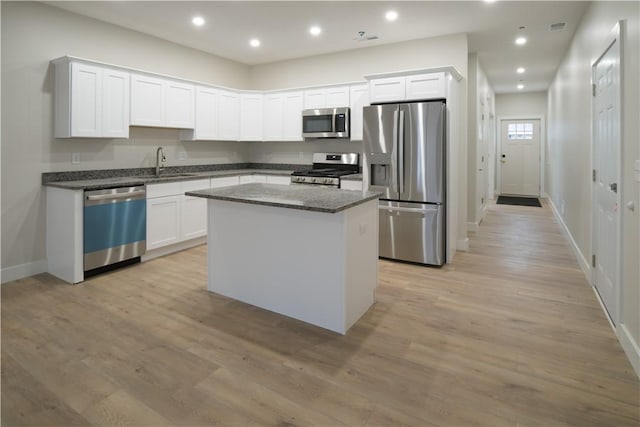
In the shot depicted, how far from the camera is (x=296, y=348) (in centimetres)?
251

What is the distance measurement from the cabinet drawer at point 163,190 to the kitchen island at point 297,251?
4.71ft

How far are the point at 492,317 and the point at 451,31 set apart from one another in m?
3.56

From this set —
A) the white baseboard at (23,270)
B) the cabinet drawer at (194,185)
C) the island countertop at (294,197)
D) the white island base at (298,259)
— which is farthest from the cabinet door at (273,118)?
the white baseboard at (23,270)

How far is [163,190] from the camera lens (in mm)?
4586

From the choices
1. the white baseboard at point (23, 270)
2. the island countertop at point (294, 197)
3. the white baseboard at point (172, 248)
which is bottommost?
the white baseboard at point (23, 270)

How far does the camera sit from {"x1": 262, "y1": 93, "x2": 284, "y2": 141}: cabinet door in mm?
6086

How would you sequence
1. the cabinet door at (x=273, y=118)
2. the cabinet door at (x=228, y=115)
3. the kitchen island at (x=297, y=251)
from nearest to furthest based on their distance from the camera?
the kitchen island at (x=297, y=251) → the cabinet door at (x=228, y=115) → the cabinet door at (x=273, y=118)

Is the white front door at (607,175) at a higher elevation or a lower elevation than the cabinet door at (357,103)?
lower

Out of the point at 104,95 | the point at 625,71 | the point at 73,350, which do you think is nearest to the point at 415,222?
the point at 625,71

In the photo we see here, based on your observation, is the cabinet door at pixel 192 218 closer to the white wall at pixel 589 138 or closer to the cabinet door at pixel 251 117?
the cabinet door at pixel 251 117

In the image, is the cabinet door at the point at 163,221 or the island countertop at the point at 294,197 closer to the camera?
the island countertop at the point at 294,197

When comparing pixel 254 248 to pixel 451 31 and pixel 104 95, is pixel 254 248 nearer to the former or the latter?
pixel 104 95

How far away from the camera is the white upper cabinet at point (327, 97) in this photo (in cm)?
545

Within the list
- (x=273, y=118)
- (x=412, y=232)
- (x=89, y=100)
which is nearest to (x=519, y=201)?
→ (x=412, y=232)
